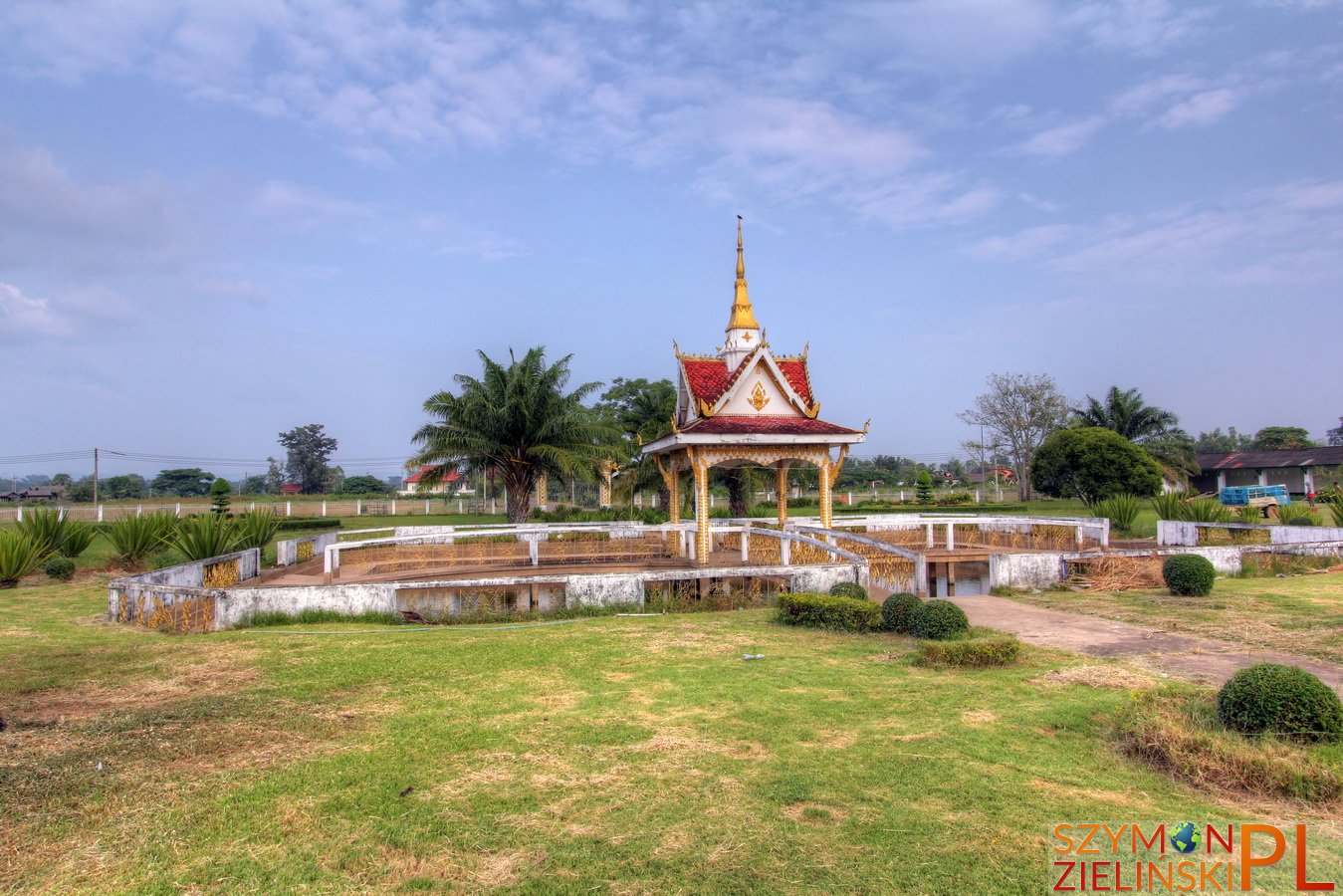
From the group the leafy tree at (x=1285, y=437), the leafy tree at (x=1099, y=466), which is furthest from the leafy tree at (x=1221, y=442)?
the leafy tree at (x=1099, y=466)

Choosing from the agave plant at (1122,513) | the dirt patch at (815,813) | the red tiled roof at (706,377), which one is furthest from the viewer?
the agave plant at (1122,513)

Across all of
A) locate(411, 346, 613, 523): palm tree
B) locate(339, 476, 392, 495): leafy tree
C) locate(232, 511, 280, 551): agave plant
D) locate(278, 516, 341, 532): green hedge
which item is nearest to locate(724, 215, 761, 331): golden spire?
locate(411, 346, 613, 523): palm tree

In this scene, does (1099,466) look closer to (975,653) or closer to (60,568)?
(975,653)

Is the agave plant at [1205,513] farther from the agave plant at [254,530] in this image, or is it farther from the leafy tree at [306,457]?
the leafy tree at [306,457]

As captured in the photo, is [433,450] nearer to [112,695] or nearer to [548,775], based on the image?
[112,695]

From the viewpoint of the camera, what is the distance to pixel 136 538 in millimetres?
18969

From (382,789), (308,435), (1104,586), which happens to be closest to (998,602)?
(1104,586)

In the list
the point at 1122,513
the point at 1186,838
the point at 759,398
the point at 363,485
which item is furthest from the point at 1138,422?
the point at 363,485

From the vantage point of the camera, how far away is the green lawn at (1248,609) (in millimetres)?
9898

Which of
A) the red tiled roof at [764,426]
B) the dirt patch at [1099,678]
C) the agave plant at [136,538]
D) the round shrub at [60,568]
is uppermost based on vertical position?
the red tiled roof at [764,426]

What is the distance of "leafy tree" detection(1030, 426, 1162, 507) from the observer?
36.3 m

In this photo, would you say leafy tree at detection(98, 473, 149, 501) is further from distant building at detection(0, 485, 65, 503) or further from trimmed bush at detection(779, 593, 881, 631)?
trimmed bush at detection(779, 593, 881, 631)

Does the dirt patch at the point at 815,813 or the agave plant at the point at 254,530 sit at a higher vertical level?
the agave plant at the point at 254,530

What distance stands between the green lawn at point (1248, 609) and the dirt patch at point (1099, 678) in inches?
106
